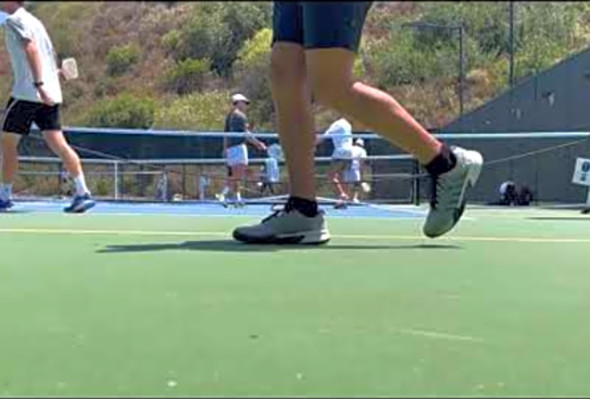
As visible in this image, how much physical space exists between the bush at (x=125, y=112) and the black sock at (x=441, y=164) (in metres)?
13.0

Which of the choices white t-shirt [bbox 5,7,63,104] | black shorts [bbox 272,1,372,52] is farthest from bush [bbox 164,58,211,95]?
black shorts [bbox 272,1,372,52]

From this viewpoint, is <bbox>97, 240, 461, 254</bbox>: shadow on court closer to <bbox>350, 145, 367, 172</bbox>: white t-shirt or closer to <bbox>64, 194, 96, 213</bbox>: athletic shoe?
<bbox>64, 194, 96, 213</bbox>: athletic shoe

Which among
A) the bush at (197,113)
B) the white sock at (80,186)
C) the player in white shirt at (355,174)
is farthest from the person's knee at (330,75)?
the bush at (197,113)

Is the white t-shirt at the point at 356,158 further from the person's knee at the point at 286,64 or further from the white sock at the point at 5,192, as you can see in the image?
the person's knee at the point at 286,64

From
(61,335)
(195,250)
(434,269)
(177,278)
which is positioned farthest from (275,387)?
(195,250)

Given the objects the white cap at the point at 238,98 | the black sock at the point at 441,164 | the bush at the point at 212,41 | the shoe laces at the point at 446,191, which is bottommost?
the shoe laces at the point at 446,191

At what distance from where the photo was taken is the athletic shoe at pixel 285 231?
4.35 metres

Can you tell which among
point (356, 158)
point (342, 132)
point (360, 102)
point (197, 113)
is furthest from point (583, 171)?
point (360, 102)

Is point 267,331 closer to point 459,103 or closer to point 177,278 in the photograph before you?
point 177,278

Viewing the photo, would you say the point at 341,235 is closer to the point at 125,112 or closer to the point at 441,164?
the point at 441,164

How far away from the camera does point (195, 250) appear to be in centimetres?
407

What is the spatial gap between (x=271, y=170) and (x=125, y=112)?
177 inches

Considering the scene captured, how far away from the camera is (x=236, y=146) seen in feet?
42.8

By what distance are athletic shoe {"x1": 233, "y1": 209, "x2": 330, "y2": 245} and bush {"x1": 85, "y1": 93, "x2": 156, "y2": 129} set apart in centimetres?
1268
